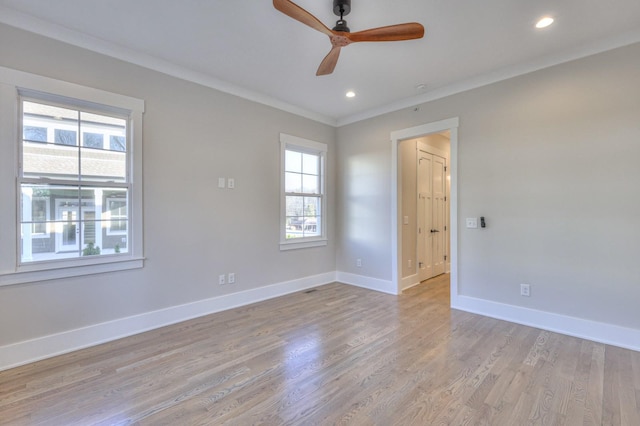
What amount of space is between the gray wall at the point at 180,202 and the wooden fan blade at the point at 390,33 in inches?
83.4

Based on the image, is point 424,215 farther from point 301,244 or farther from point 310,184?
point 301,244

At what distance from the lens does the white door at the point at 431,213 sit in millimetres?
4961

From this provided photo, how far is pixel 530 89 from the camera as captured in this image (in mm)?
3115

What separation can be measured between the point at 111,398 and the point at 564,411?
2968 mm

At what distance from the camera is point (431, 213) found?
5.28 meters

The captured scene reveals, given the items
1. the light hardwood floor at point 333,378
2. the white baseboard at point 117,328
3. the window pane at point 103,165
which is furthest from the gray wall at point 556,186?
the window pane at point 103,165

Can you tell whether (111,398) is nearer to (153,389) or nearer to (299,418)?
(153,389)

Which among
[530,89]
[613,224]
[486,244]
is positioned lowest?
[486,244]

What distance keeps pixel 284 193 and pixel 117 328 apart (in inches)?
99.6

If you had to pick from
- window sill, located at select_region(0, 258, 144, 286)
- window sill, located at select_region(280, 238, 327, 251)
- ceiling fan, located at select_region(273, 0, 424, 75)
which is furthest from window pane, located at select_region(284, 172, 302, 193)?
ceiling fan, located at select_region(273, 0, 424, 75)

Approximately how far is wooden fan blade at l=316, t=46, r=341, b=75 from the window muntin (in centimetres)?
210

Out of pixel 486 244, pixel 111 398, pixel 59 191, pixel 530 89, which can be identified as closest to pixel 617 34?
pixel 530 89

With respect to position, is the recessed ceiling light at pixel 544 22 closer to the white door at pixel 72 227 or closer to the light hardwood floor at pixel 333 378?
the light hardwood floor at pixel 333 378

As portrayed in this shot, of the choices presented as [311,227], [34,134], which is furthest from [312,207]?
[34,134]
